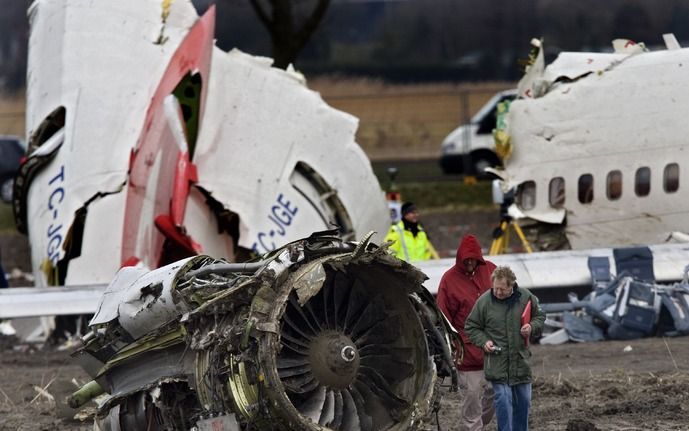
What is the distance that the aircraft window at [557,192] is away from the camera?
1883 cm

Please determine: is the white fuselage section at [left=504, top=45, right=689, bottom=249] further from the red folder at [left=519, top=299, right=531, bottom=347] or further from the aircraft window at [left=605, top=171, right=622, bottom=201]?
the red folder at [left=519, top=299, right=531, bottom=347]

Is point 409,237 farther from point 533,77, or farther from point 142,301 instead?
point 142,301

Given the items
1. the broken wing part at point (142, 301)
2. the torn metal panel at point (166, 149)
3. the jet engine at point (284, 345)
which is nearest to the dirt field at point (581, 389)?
the torn metal panel at point (166, 149)

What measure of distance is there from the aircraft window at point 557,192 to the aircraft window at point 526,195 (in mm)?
215

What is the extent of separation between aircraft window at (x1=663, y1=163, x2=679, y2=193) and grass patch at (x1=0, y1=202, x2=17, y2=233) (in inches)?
541

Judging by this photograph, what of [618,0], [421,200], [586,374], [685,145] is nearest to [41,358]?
[586,374]

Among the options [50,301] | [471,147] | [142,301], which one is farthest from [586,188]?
[471,147]

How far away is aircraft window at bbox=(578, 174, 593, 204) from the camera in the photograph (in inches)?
738

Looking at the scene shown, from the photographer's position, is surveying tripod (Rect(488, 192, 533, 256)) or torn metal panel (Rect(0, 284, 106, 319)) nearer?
torn metal panel (Rect(0, 284, 106, 319))

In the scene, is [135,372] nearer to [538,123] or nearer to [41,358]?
[41,358]

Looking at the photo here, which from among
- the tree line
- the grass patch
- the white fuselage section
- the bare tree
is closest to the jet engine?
the white fuselage section

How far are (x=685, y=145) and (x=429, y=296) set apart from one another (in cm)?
991

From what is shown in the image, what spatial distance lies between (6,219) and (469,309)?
2091 centimetres

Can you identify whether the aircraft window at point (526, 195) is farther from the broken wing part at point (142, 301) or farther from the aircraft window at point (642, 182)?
the broken wing part at point (142, 301)
